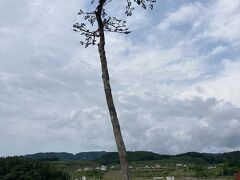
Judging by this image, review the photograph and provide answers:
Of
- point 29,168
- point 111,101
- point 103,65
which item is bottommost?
point 111,101

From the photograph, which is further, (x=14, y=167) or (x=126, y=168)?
(x=14, y=167)

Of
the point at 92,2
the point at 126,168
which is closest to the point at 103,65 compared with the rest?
the point at 92,2

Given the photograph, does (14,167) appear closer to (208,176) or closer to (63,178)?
(63,178)

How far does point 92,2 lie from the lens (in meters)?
11.6

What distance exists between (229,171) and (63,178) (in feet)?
232

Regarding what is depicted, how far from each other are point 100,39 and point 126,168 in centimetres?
310

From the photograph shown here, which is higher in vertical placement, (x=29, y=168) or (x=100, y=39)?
(x=29, y=168)

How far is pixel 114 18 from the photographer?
11773 mm

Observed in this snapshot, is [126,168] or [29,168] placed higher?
[29,168]

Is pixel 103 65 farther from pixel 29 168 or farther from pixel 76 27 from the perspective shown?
pixel 29 168

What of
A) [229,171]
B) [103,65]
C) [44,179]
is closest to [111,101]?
[103,65]

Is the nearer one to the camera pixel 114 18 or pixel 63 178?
pixel 114 18

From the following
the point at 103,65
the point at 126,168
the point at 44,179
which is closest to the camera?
the point at 126,168

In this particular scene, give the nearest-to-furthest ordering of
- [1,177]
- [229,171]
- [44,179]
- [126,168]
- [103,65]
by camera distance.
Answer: [126,168] < [103,65] < [1,177] < [44,179] < [229,171]
